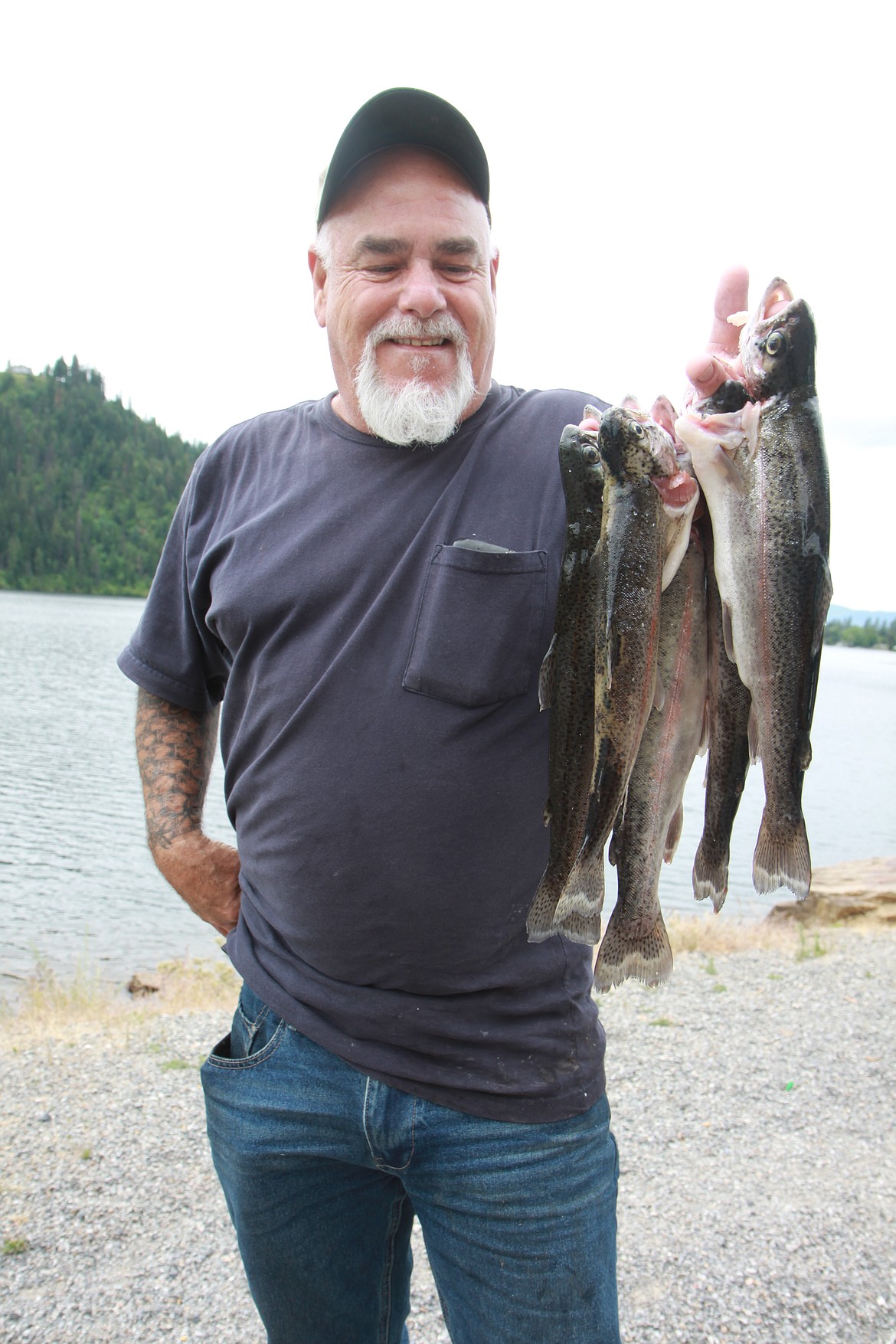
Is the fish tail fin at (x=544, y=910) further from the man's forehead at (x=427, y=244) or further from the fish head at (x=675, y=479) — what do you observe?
the man's forehead at (x=427, y=244)

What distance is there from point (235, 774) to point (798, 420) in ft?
6.05

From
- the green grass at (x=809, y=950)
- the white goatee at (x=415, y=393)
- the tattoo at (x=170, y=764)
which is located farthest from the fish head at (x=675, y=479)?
the green grass at (x=809, y=950)

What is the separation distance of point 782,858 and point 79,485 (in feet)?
450

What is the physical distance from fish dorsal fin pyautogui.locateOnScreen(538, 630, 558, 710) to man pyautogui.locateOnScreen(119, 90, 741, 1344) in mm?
182

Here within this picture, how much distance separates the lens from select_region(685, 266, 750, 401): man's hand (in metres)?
1.96

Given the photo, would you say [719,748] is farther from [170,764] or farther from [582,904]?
[170,764]

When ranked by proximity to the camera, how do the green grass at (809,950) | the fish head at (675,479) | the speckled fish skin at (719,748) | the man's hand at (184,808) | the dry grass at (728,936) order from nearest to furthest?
the fish head at (675,479), the speckled fish skin at (719,748), the man's hand at (184,808), the green grass at (809,950), the dry grass at (728,936)

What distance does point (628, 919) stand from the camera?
87.4 inches

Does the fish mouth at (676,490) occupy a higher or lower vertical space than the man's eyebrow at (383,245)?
lower

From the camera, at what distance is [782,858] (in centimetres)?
208

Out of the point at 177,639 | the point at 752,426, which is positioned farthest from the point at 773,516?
the point at 177,639

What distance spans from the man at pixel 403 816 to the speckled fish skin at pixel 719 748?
40 cm

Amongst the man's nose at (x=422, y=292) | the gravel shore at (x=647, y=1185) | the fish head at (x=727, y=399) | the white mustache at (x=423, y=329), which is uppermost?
the man's nose at (x=422, y=292)

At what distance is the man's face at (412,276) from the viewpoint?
98.8 inches
